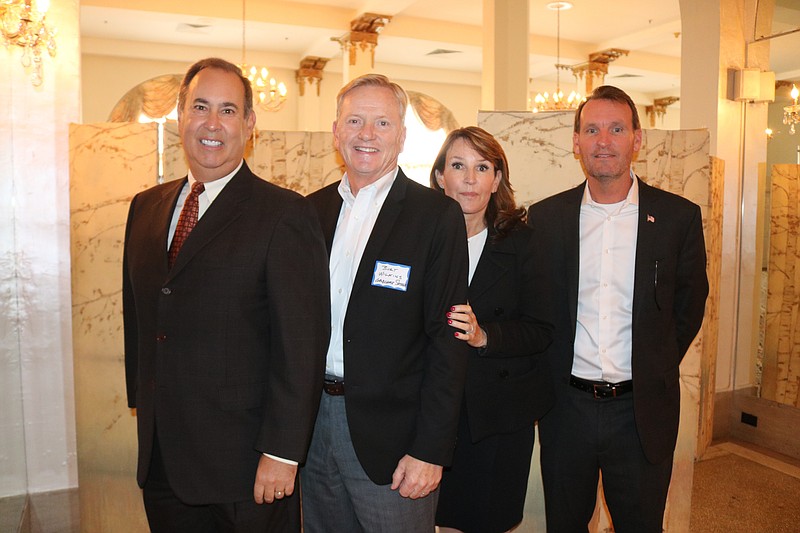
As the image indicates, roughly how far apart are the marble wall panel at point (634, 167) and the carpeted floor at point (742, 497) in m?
0.69

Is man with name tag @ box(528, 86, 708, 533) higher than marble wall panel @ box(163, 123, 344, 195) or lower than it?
lower

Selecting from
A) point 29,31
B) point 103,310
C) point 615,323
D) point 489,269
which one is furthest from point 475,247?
point 29,31

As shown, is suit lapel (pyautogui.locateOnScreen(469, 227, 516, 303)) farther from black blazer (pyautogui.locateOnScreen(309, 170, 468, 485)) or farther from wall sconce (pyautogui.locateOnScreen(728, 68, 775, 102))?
wall sconce (pyautogui.locateOnScreen(728, 68, 775, 102))

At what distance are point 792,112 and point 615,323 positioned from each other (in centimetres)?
383

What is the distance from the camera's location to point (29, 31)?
346 cm

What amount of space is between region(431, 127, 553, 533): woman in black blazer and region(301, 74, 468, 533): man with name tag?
465mm

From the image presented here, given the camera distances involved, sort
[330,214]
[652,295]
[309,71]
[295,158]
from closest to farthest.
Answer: [330,214] < [652,295] < [295,158] < [309,71]

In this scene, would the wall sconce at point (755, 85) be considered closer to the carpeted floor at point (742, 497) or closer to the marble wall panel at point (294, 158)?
the carpeted floor at point (742, 497)

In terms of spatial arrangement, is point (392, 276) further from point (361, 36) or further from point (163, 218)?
point (361, 36)

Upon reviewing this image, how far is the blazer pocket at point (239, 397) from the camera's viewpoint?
1.73 m

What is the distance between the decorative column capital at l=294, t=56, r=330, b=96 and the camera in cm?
1346

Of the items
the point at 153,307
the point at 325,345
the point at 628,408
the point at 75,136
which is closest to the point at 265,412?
the point at 325,345

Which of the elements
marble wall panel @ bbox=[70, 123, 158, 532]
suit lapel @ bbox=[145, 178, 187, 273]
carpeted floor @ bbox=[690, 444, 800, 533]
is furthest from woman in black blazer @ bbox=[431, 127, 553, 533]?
carpeted floor @ bbox=[690, 444, 800, 533]

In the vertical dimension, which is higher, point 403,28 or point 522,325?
point 403,28
